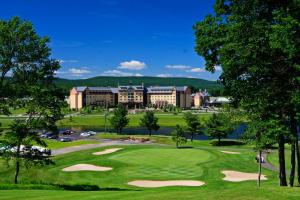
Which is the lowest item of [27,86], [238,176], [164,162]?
[238,176]

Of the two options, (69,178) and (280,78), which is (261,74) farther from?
(69,178)

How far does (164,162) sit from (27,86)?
1039 inches

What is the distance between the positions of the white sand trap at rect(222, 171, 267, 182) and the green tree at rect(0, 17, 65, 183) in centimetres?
2120

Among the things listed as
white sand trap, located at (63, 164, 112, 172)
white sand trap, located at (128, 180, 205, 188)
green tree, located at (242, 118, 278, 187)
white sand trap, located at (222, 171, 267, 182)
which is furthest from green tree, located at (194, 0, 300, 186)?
white sand trap, located at (63, 164, 112, 172)

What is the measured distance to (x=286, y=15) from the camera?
20.6 meters

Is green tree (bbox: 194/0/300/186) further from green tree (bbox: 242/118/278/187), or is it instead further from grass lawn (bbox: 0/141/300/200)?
grass lawn (bbox: 0/141/300/200)

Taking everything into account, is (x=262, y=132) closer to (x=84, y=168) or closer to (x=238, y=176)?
(x=238, y=176)

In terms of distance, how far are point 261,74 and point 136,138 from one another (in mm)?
71165

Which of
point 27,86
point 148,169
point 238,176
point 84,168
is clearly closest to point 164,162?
point 148,169

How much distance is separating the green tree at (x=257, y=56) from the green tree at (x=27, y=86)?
12611 mm

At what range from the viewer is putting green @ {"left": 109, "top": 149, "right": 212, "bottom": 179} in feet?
149

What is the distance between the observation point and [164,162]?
52219 millimetres

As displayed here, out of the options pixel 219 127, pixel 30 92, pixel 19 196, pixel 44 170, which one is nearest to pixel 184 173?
pixel 44 170

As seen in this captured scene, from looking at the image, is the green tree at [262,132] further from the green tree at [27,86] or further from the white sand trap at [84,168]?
the white sand trap at [84,168]
